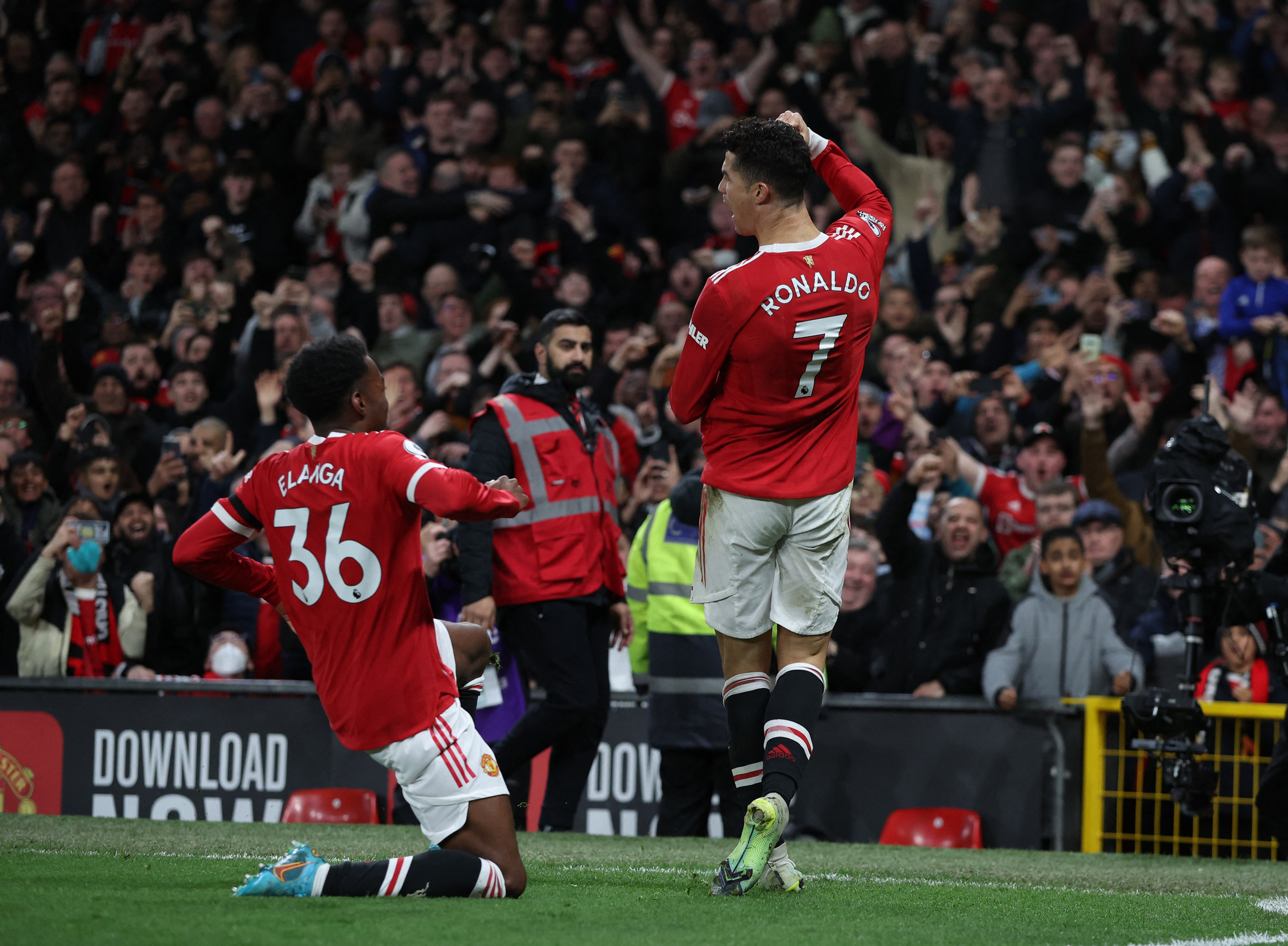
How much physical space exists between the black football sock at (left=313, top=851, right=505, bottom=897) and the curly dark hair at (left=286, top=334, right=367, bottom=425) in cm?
119

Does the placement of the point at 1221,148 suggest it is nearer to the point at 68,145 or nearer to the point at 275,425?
the point at 275,425

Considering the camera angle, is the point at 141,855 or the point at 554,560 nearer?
the point at 141,855

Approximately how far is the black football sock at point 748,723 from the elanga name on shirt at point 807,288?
97 centimetres

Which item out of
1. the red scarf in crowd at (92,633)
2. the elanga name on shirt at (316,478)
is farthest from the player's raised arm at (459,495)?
the red scarf in crowd at (92,633)

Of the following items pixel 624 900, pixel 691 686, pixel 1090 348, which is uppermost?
pixel 1090 348

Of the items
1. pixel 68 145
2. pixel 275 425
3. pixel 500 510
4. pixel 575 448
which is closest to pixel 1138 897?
pixel 500 510

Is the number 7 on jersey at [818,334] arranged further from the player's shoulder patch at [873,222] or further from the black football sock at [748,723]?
the black football sock at [748,723]

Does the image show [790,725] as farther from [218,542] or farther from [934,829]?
[934,829]

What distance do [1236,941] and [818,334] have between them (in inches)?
74.8

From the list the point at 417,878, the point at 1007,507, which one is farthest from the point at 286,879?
the point at 1007,507

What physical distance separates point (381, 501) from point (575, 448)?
2733 millimetres

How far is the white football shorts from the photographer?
167 inches

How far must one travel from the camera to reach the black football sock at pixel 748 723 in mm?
4723

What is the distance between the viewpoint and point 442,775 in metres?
4.24
